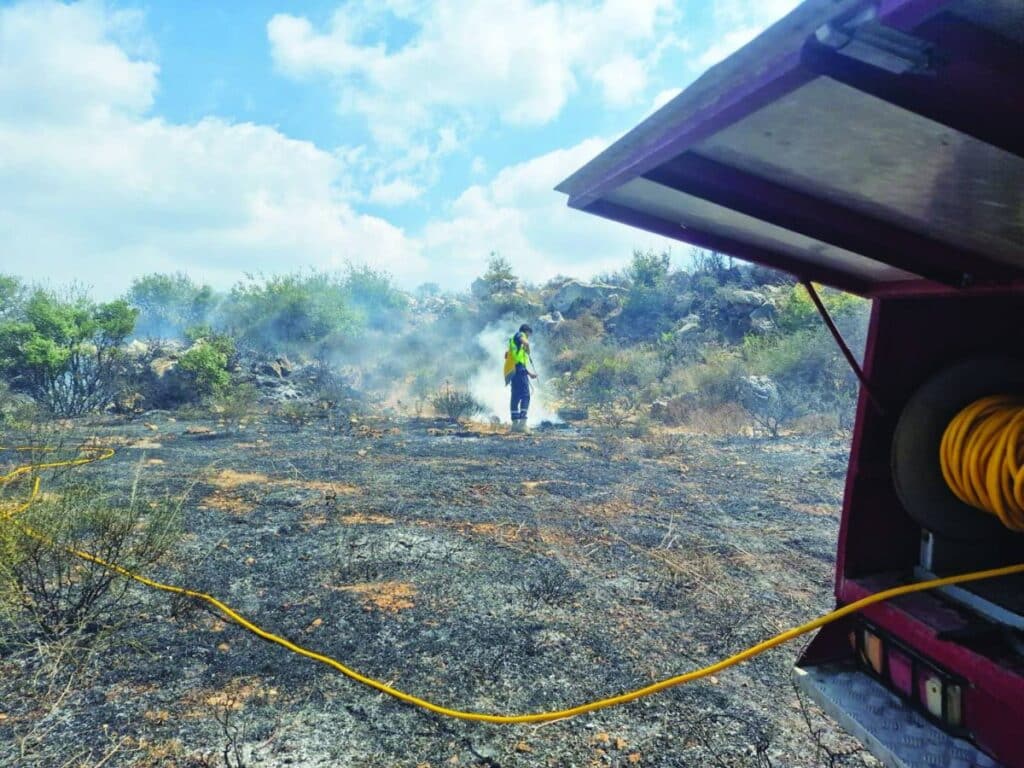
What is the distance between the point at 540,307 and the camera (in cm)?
3169

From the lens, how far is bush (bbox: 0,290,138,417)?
13.6 m

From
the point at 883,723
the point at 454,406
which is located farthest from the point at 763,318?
the point at 883,723

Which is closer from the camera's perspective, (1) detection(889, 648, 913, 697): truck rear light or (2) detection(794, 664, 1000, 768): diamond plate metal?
(2) detection(794, 664, 1000, 768): diamond plate metal

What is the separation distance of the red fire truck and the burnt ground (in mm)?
902

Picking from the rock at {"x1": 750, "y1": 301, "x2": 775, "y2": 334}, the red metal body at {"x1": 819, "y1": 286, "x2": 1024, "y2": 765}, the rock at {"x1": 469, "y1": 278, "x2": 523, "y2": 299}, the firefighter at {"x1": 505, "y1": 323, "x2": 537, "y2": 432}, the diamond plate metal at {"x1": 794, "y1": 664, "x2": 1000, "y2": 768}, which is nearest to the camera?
the diamond plate metal at {"x1": 794, "y1": 664, "x2": 1000, "y2": 768}

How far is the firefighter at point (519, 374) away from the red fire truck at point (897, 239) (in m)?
9.35

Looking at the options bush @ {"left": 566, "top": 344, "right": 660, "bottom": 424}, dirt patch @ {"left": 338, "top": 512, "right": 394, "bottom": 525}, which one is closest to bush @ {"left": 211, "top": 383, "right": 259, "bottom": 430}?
dirt patch @ {"left": 338, "top": 512, "right": 394, "bottom": 525}

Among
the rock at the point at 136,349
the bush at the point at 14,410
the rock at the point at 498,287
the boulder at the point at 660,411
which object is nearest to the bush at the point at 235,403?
the rock at the point at 136,349

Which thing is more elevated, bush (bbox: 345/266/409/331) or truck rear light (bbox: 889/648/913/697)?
bush (bbox: 345/266/409/331)

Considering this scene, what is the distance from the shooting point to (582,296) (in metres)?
30.5

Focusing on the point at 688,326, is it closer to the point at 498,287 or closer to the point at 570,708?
the point at 498,287

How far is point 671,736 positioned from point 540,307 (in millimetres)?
29691

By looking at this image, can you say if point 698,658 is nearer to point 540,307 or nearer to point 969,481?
point 969,481

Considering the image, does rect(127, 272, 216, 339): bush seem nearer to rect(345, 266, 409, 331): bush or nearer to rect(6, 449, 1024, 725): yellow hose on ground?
rect(345, 266, 409, 331): bush
